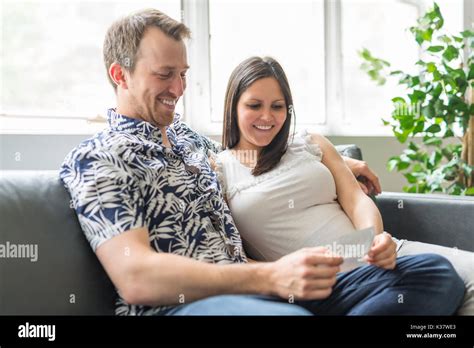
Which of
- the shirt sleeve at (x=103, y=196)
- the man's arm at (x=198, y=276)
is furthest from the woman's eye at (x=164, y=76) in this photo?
the man's arm at (x=198, y=276)

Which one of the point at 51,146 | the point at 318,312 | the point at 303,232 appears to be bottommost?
the point at 318,312

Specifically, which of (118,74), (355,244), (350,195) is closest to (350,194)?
(350,195)

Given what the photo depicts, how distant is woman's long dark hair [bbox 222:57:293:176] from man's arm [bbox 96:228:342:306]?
1.60 feet

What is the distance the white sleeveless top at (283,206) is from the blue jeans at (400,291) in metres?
0.20

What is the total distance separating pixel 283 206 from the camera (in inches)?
53.0

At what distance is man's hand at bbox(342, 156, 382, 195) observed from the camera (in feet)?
5.04

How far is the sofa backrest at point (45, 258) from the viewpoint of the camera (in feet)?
3.20

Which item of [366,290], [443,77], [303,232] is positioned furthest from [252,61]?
[443,77]

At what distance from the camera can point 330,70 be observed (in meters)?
2.92

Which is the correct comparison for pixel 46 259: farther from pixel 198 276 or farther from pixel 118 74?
pixel 118 74

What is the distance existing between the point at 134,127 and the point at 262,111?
0.39 metres

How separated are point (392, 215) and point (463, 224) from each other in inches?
9.2

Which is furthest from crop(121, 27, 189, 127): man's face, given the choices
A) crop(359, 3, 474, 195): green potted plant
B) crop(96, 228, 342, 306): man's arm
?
crop(359, 3, 474, 195): green potted plant
